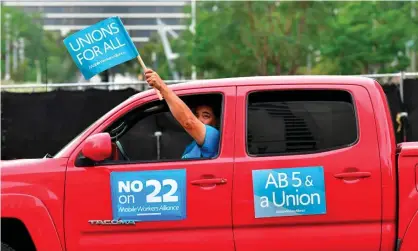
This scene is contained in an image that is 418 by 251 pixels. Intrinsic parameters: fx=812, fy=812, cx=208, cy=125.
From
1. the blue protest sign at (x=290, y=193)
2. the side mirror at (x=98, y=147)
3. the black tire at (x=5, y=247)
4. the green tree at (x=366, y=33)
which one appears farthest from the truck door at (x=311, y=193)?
the green tree at (x=366, y=33)

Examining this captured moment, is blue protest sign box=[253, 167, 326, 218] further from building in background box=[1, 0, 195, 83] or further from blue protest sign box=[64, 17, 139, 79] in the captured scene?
building in background box=[1, 0, 195, 83]

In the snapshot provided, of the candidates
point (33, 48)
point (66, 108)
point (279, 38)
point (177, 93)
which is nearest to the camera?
point (177, 93)

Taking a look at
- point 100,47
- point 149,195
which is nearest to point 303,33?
point 100,47

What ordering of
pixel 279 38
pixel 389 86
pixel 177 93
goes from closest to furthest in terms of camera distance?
pixel 177 93 → pixel 389 86 → pixel 279 38

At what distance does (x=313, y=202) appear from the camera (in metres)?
5.52

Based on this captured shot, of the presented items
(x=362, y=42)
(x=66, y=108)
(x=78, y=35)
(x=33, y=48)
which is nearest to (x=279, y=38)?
(x=362, y=42)

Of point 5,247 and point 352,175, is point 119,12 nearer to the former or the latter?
point 5,247

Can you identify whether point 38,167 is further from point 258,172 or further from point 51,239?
point 258,172

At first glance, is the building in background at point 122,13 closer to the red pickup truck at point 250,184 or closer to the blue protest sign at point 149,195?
the red pickup truck at point 250,184

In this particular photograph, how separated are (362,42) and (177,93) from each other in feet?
128

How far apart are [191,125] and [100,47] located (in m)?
0.93

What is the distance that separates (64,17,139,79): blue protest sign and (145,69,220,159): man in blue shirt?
35 centimetres

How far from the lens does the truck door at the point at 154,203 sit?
18.3 feet

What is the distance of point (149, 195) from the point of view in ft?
18.5
